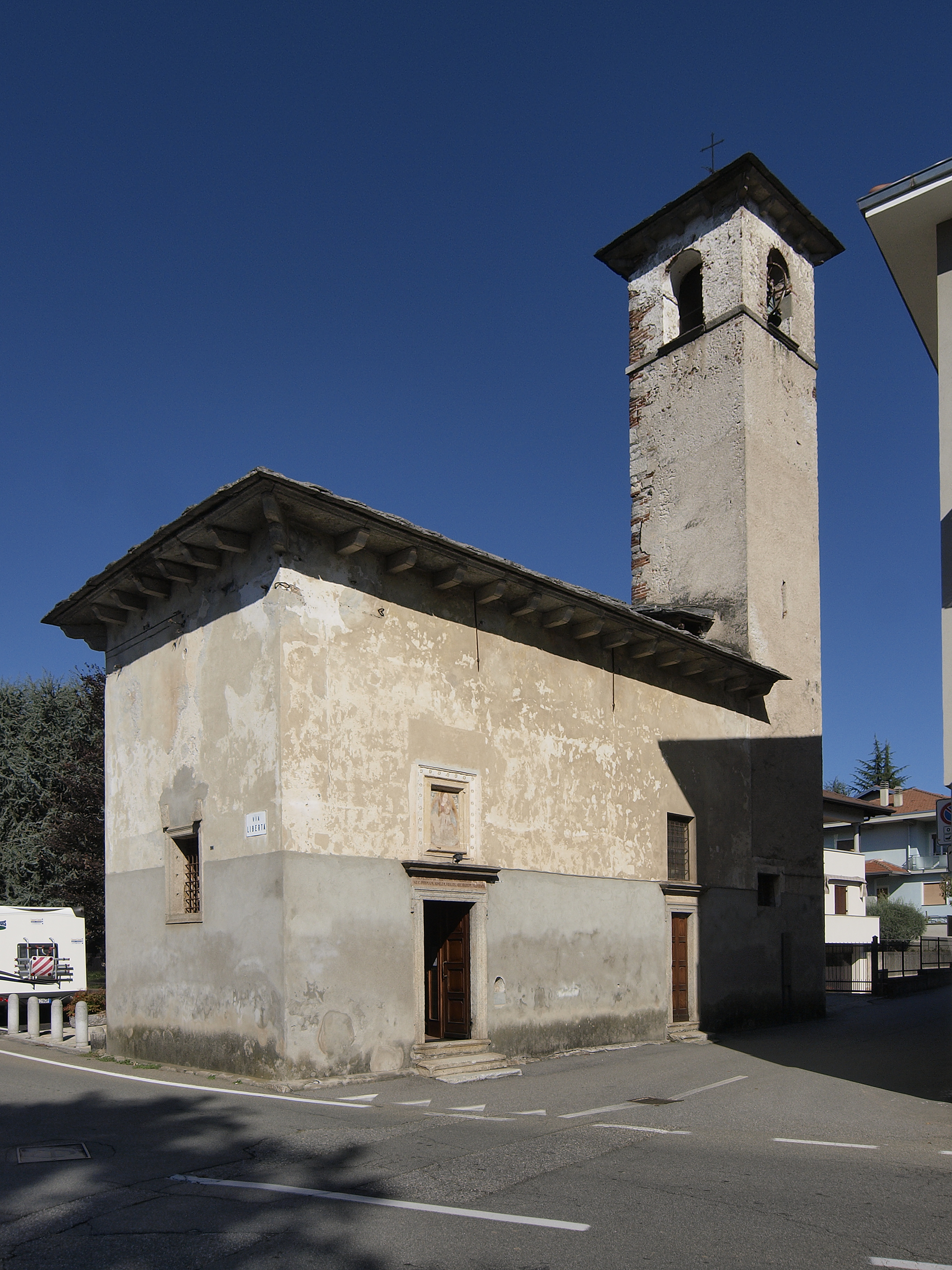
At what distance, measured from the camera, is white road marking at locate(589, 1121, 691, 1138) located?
26.9ft

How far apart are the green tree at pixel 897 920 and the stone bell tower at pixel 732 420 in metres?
25.0

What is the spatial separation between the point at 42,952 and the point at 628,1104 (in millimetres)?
14798

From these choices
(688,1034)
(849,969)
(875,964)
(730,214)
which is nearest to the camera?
(688,1034)

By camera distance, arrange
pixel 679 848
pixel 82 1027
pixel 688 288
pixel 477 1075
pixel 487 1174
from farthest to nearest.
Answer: pixel 688 288 → pixel 679 848 → pixel 82 1027 → pixel 477 1075 → pixel 487 1174

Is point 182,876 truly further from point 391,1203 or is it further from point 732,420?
point 732,420

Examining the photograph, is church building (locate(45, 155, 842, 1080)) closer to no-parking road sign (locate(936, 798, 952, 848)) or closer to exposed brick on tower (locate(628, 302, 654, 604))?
exposed brick on tower (locate(628, 302, 654, 604))

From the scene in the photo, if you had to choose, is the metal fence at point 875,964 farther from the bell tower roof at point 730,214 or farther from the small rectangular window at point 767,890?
the bell tower roof at point 730,214

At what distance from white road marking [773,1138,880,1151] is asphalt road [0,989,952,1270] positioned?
45 mm

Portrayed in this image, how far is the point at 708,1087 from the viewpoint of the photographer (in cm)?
1098

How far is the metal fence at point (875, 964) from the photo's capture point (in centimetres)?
2727

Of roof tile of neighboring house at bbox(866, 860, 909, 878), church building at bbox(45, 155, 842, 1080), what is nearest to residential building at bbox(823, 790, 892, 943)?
roof tile of neighboring house at bbox(866, 860, 909, 878)

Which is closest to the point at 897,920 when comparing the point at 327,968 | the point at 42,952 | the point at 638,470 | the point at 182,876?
the point at 638,470

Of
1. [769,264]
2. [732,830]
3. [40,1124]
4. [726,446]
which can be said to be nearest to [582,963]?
[732,830]

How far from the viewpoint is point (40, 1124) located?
8477 mm
